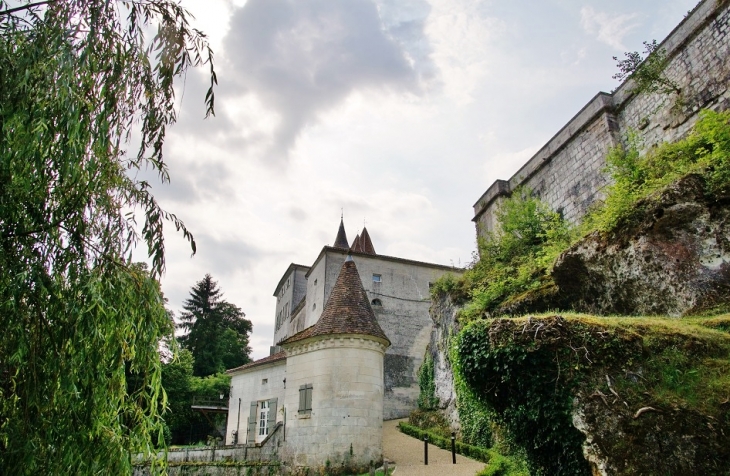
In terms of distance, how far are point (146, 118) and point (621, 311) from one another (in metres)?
9.80

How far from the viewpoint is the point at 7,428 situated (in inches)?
165

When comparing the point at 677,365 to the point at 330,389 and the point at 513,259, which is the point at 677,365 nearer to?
the point at 513,259

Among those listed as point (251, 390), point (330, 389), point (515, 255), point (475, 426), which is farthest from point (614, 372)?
point (251, 390)

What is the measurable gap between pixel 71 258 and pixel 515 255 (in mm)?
14176

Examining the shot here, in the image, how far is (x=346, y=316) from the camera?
15.8m

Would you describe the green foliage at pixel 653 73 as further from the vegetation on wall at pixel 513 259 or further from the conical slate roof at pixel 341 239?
the conical slate roof at pixel 341 239

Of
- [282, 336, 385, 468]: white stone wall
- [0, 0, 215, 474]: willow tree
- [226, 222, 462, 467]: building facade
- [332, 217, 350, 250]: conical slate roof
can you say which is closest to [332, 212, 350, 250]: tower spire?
[332, 217, 350, 250]: conical slate roof

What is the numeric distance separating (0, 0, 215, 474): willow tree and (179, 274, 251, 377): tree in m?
40.8

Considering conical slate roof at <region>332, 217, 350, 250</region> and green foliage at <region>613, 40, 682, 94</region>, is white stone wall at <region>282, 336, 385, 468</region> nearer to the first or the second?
green foliage at <region>613, 40, 682, 94</region>

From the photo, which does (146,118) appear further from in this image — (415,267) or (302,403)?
(415,267)

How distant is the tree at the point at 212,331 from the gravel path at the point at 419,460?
30.2m

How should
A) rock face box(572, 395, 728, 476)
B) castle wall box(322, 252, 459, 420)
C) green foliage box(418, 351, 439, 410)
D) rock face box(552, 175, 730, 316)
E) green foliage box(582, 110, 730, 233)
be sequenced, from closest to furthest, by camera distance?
rock face box(572, 395, 728, 476) < rock face box(552, 175, 730, 316) < green foliage box(582, 110, 730, 233) < green foliage box(418, 351, 439, 410) < castle wall box(322, 252, 459, 420)

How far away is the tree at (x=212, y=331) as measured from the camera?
44.2 metres

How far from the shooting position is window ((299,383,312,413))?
1466 cm
